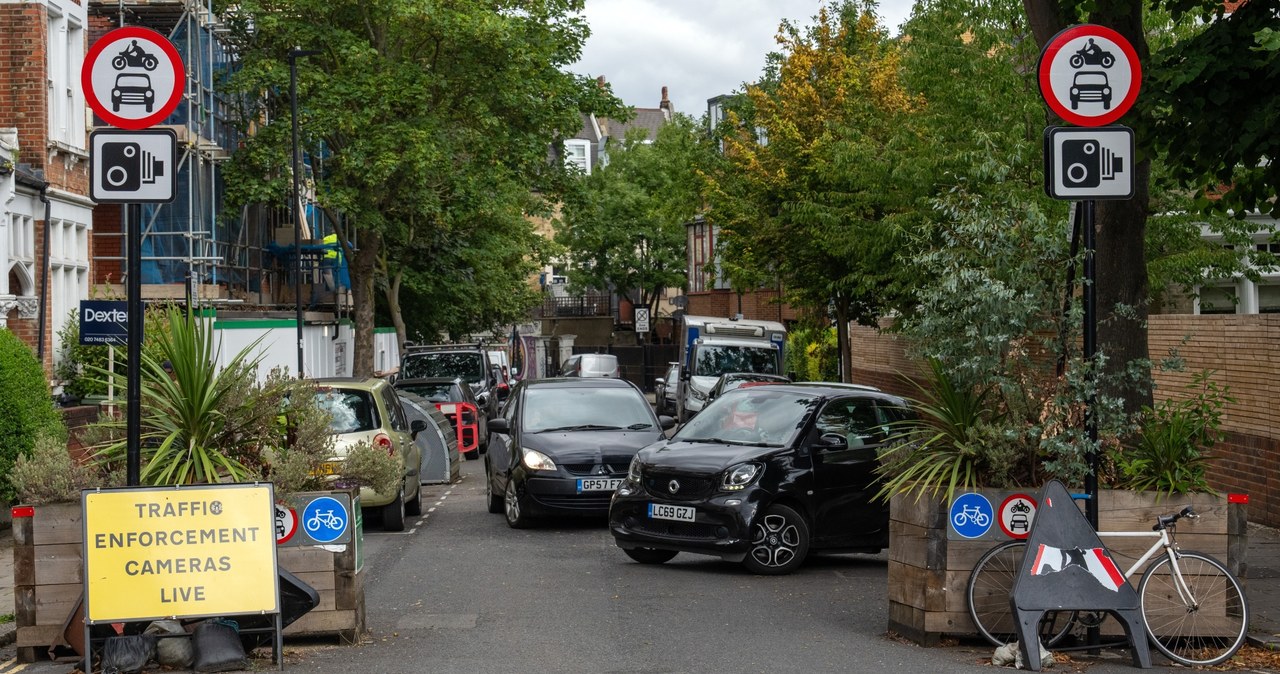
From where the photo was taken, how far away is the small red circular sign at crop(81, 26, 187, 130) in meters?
9.20

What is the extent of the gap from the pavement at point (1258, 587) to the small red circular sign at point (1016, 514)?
5.18 feet

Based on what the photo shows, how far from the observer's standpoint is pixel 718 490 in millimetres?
Result: 12930

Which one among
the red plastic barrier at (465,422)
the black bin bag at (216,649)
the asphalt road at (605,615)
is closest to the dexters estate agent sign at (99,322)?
the asphalt road at (605,615)

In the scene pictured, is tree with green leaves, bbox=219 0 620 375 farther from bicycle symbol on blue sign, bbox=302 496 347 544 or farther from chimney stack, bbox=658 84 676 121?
chimney stack, bbox=658 84 676 121

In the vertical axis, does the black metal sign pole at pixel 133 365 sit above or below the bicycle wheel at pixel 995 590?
above

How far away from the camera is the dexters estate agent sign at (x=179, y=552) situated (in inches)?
337

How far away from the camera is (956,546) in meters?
9.32

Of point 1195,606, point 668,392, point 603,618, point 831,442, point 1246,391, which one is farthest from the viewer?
point 668,392

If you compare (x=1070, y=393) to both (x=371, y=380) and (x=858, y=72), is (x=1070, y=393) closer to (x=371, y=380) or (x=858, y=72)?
(x=371, y=380)

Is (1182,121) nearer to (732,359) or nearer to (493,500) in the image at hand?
(493,500)

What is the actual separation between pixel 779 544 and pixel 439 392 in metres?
18.6

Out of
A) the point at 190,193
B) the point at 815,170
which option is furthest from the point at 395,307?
the point at 815,170

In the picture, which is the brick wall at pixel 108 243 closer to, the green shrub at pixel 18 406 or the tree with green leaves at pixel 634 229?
the green shrub at pixel 18 406

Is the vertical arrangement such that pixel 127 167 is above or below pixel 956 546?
above
